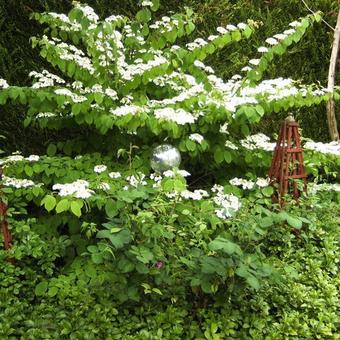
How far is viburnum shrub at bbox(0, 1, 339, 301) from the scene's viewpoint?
7.74ft

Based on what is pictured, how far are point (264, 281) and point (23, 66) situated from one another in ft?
9.24

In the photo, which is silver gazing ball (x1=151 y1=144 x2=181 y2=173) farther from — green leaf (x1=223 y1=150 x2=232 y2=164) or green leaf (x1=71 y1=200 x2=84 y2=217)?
green leaf (x1=71 y1=200 x2=84 y2=217)

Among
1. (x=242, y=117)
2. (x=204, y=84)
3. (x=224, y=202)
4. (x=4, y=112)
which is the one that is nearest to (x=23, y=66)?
(x=4, y=112)

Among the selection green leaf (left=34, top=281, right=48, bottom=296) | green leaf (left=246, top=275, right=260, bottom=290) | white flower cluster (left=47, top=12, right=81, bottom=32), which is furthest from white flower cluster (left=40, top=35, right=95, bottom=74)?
green leaf (left=246, top=275, right=260, bottom=290)

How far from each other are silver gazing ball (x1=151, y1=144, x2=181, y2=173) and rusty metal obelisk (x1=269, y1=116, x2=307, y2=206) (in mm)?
666

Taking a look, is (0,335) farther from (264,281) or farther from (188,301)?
(264,281)

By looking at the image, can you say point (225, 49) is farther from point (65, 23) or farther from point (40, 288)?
point (40, 288)

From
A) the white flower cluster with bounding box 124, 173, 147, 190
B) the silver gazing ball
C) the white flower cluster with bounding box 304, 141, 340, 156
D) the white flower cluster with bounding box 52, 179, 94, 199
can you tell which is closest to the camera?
the white flower cluster with bounding box 52, 179, 94, 199

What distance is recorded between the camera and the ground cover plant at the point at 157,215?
2.35 metres

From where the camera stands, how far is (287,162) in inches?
126

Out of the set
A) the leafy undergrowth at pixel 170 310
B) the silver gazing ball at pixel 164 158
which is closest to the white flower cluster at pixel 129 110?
the silver gazing ball at pixel 164 158

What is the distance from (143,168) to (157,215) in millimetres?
639

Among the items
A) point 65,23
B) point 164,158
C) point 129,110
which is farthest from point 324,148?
point 65,23

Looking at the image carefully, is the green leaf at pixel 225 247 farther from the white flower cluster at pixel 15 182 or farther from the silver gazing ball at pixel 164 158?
the white flower cluster at pixel 15 182
